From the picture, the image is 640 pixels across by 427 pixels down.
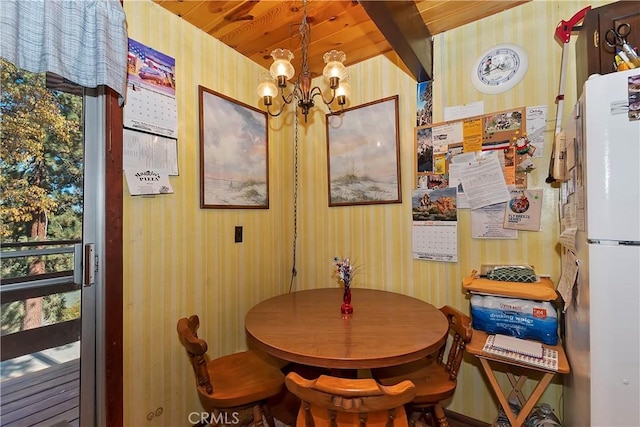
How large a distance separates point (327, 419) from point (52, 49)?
177cm

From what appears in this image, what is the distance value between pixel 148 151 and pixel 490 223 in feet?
6.62

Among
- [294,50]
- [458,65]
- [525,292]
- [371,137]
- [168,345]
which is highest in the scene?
[294,50]

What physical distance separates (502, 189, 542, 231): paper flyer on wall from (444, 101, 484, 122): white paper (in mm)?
540

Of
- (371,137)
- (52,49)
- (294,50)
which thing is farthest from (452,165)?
(52,49)

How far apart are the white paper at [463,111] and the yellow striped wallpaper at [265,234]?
0.04m

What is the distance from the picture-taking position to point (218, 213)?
1.97 meters

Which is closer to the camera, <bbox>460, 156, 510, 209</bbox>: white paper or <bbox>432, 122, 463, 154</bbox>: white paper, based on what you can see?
<bbox>460, 156, 510, 209</bbox>: white paper

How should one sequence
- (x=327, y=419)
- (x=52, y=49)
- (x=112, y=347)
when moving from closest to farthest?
(x=327, y=419) < (x=52, y=49) < (x=112, y=347)

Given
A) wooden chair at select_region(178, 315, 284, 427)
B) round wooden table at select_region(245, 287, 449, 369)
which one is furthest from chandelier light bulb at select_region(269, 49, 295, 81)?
wooden chair at select_region(178, 315, 284, 427)

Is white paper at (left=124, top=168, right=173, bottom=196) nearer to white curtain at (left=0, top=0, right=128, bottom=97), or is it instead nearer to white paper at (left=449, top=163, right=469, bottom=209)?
white curtain at (left=0, top=0, right=128, bottom=97)

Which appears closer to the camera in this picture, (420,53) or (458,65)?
(420,53)

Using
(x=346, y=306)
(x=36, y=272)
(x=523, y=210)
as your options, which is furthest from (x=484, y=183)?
(x=36, y=272)

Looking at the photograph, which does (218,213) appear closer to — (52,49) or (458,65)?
(52,49)

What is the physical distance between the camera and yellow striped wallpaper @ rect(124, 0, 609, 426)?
1577mm
